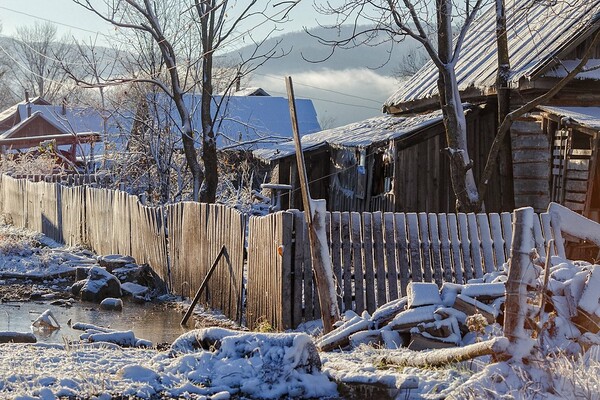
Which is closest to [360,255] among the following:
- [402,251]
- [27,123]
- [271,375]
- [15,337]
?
[402,251]

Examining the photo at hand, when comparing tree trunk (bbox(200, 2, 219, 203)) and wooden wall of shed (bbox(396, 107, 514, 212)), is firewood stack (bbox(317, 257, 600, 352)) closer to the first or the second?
wooden wall of shed (bbox(396, 107, 514, 212))

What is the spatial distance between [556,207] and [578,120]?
11.1 ft

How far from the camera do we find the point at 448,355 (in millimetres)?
6039

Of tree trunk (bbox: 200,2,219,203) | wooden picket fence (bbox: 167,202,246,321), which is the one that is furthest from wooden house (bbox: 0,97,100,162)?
wooden picket fence (bbox: 167,202,246,321)

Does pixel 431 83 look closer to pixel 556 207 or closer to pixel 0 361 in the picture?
pixel 556 207

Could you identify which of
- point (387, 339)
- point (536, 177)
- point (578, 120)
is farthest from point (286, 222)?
point (536, 177)

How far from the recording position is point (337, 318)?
9.20m

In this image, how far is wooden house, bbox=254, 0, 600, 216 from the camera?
49.6ft

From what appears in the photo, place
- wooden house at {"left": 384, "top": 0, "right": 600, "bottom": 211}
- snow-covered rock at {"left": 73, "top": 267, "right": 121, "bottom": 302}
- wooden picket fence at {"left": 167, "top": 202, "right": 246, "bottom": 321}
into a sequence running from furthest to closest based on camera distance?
wooden house at {"left": 384, "top": 0, "right": 600, "bottom": 211} → snow-covered rock at {"left": 73, "top": 267, "right": 121, "bottom": 302} → wooden picket fence at {"left": 167, "top": 202, "right": 246, "bottom": 321}

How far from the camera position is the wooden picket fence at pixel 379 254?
10094 millimetres

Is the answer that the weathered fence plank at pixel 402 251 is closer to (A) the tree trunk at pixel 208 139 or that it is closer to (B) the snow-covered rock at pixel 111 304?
(B) the snow-covered rock at pixel 111 304

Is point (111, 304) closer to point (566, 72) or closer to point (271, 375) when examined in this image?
point (271, 375)

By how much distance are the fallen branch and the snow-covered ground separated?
6 centimetres

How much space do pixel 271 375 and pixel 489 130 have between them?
11.9 metres
